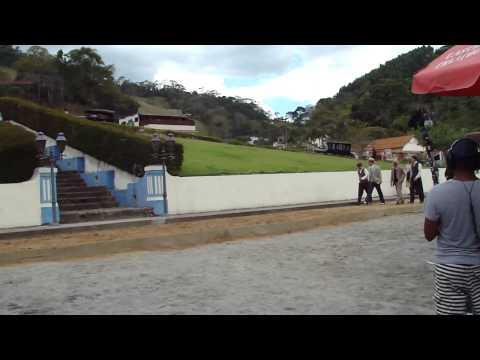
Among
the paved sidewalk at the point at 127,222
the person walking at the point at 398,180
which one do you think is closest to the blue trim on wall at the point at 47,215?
the paved sidewalk at the point at 127,222

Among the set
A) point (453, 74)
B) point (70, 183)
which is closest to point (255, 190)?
point (70, 183)

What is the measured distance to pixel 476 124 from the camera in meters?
48.1

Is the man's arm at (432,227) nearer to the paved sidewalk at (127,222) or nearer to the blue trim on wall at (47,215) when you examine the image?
the paved sidewalk at (127,222)

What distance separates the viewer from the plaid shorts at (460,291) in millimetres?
3004

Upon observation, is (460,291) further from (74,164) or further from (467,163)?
(74,164)

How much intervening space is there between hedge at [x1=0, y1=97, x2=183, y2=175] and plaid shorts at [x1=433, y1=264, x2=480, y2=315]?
13898mm

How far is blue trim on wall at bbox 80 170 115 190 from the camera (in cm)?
1722

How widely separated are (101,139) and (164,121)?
40.0m

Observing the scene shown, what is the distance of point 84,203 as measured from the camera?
1570 cm

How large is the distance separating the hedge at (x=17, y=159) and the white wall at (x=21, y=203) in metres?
1.15

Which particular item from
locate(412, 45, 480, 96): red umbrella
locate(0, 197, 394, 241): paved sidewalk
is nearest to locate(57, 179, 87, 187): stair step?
locate(0, 197, 394, 241): paved sidewalk

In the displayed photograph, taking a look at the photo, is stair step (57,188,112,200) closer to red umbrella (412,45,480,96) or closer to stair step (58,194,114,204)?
stair step (58,194,114,204)
